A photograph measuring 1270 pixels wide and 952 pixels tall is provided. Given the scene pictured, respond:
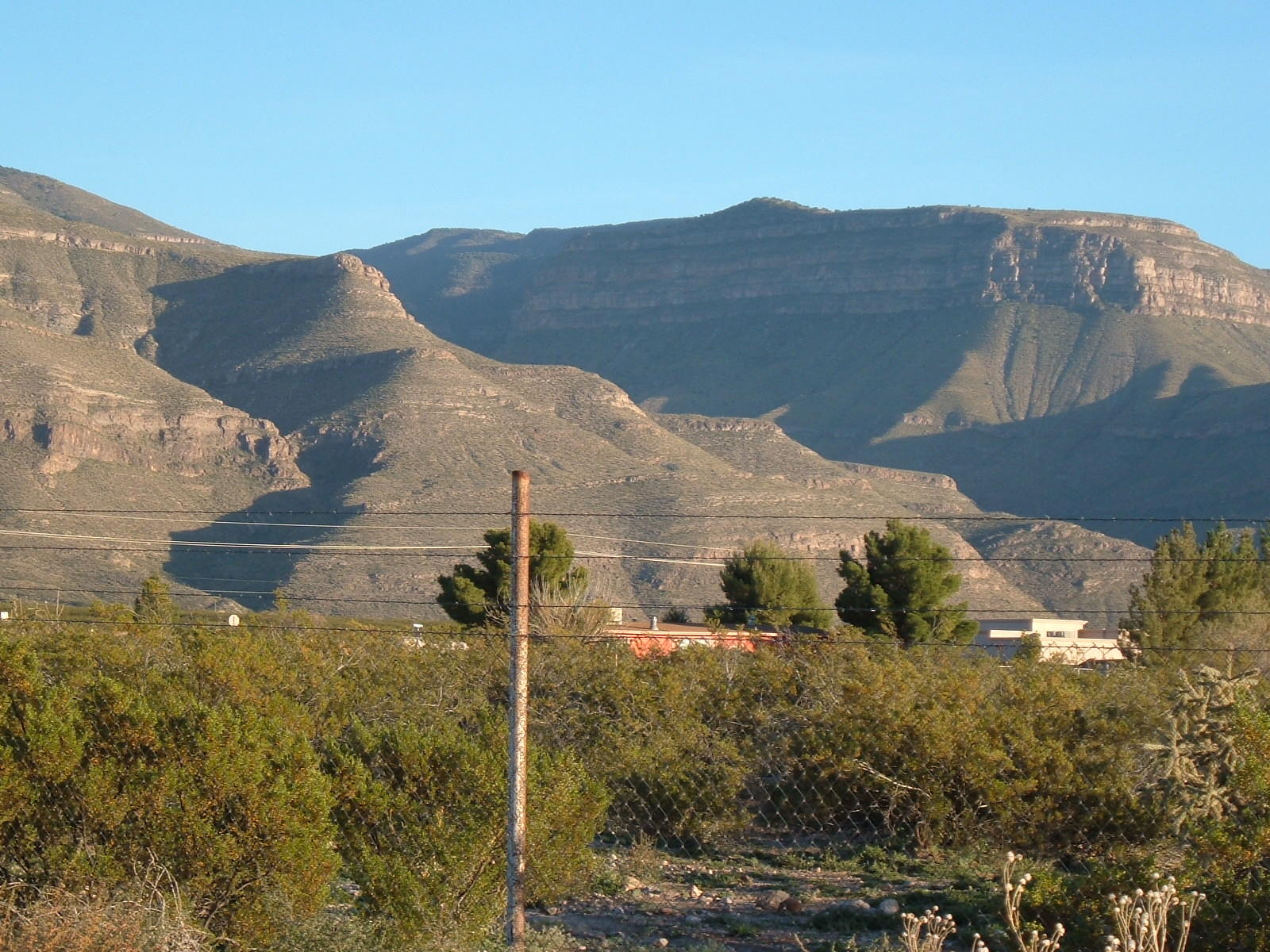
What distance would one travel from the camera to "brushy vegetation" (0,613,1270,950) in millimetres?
8594

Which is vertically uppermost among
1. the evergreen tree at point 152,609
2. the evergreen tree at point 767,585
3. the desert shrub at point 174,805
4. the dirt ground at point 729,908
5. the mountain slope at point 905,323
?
the mountain slope at point 905,323

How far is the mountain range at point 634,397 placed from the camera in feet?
214

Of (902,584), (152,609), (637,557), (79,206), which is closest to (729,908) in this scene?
(152,609)

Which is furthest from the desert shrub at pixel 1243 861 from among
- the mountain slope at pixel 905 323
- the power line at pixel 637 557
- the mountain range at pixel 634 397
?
the mountain slope at pixel 905 323

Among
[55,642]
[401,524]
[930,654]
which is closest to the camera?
[930,654]

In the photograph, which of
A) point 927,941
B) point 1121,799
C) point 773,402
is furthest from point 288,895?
point 773,402

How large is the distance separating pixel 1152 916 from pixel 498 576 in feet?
100

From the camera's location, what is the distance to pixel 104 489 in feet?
224

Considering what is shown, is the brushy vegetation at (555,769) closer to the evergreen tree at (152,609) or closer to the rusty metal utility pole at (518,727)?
the rusty metal utility pole at (518,727)

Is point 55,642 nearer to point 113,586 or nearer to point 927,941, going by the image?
point 927,941

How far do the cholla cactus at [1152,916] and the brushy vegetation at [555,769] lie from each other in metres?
0.25

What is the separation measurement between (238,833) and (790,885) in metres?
4.99

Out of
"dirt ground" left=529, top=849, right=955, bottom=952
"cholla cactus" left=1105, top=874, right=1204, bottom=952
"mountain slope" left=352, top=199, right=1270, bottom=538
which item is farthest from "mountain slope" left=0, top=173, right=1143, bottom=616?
"cholla cactus" left=1105, top=874, right=1204, bottom=952

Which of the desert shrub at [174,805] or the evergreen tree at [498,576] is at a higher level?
the desert shrub at [174,805]
